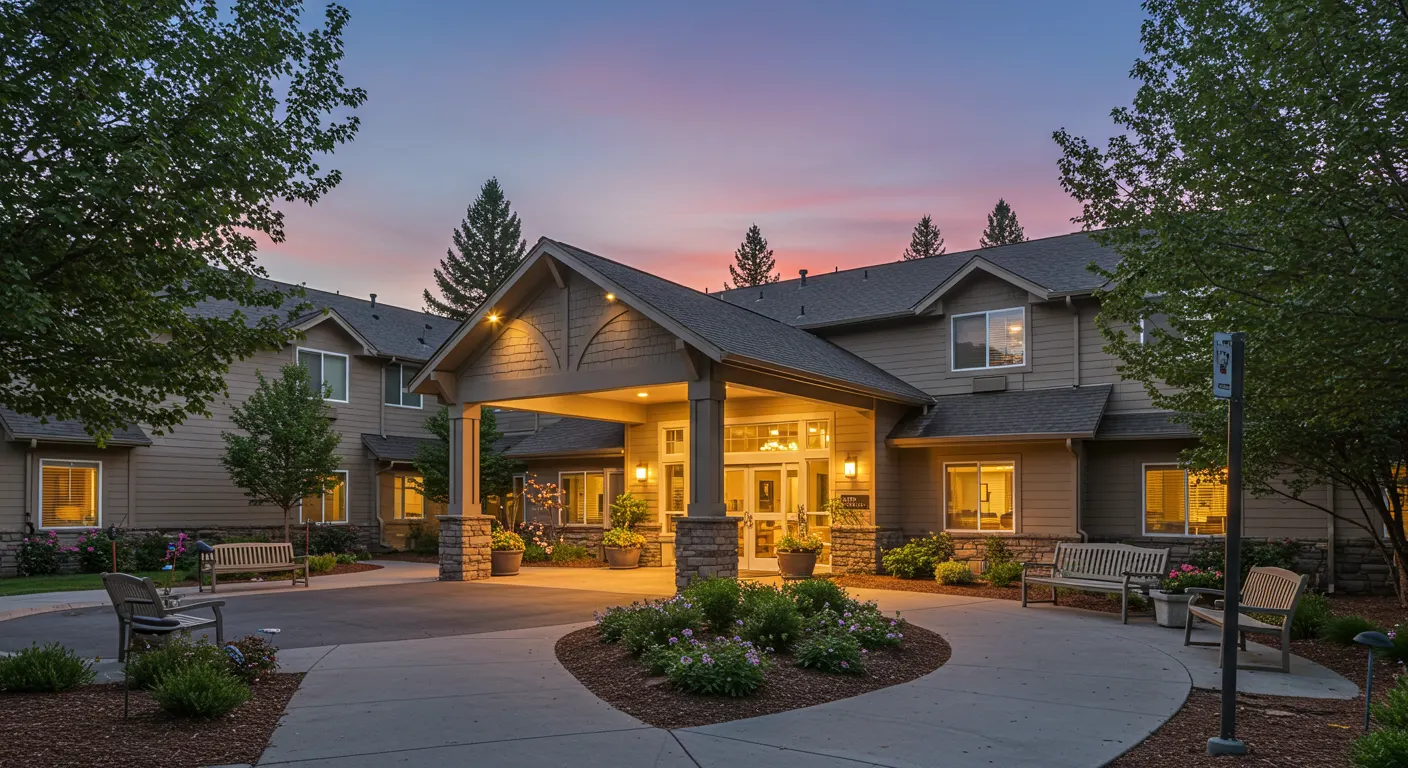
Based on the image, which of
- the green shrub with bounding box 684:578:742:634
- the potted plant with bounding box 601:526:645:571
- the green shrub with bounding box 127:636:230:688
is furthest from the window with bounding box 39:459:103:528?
the green shrub with bounding box 684:578:742:634

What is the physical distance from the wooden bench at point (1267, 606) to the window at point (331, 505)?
20.8 metres

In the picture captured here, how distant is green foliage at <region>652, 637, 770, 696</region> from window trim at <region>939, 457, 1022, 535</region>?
11.3m

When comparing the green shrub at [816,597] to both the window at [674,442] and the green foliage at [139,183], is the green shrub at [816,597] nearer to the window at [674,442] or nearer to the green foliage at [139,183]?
the green foliage at [139,183]

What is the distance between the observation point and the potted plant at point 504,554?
18266 millimetres

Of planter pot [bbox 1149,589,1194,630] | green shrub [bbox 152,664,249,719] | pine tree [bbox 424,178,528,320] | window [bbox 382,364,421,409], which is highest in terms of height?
pine tree [bbox 424,178,528,320]

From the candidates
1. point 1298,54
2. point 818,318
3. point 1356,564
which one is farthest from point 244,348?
point 1356,564

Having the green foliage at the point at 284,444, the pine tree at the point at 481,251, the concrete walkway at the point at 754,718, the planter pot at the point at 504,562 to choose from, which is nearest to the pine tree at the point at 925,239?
the pine tree at the point at 481,251

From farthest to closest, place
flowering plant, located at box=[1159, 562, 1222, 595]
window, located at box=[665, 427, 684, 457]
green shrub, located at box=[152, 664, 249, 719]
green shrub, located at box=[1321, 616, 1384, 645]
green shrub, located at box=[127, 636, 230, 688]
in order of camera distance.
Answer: window, located at box=[665, 427, 684, 457] → flowering plant, located at box=[1159, 562, 1222, 595] → green shrub, located at box=[1321, 616, 1384, 645] → green shrub, located at box=[127, 636, 230, 688] → green shrub, located at box=[152, 664, 249, 719]

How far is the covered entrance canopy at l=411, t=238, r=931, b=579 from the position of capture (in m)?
14.5

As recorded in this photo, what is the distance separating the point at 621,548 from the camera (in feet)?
65.9

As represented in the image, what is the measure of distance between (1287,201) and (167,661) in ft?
29.5

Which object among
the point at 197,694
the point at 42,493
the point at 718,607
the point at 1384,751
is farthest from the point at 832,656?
the point at 42,493

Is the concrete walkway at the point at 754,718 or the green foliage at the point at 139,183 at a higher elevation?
the green foliage at the point at 139,183

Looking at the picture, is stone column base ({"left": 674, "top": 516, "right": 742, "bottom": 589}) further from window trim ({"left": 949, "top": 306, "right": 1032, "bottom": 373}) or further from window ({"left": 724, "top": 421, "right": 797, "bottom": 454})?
window trim ({"left": 949, "top": 306, "right": 1032, "bottom": 373})
